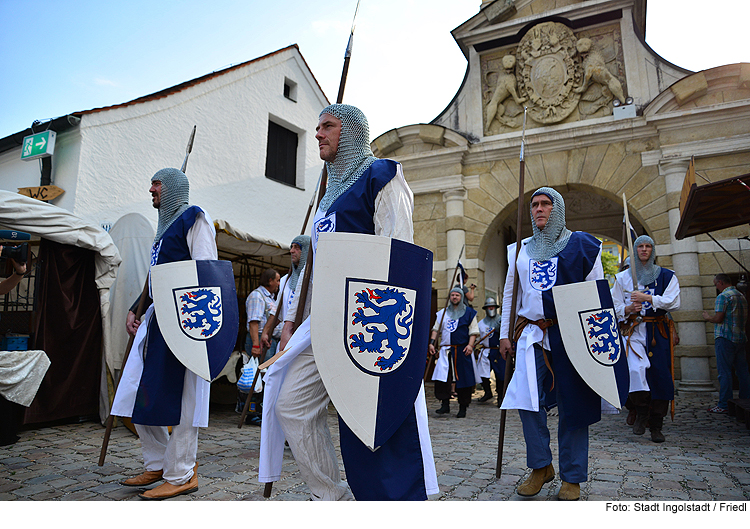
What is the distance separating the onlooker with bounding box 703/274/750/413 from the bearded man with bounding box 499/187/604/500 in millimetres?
4403

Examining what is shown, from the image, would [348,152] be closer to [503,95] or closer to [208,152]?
[208,152]

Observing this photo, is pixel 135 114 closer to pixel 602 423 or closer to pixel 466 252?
pixel 466 252

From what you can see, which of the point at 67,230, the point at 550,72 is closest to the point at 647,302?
the point at 67,230

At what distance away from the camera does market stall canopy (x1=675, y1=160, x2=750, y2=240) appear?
14.3 feet

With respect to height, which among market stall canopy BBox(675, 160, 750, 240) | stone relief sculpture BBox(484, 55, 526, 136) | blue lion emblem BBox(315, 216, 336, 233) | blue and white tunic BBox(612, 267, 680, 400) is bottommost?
blue and white tunic BBox(612, 267, 680, 400)

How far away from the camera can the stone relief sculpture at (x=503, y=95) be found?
34.1 ft

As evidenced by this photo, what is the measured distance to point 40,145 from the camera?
7.11 meters

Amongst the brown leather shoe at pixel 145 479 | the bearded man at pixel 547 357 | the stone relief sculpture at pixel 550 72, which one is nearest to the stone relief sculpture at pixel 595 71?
the stone relief sculpture at pixel 550 72

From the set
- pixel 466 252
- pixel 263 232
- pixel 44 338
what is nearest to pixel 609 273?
pixel 466 252

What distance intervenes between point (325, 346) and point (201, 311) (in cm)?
140

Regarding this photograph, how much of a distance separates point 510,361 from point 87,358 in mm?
4483

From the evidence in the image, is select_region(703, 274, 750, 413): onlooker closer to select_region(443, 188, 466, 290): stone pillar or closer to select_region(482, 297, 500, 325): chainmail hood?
select_region(482, 297, 500, 325): chainmail hood

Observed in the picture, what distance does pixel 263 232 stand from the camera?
10.4 m

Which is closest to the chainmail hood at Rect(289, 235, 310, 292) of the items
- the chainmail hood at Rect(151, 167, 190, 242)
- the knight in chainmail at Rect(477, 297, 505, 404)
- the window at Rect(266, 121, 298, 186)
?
the chainmail hood at Rect(151, 167, 190, 242)
